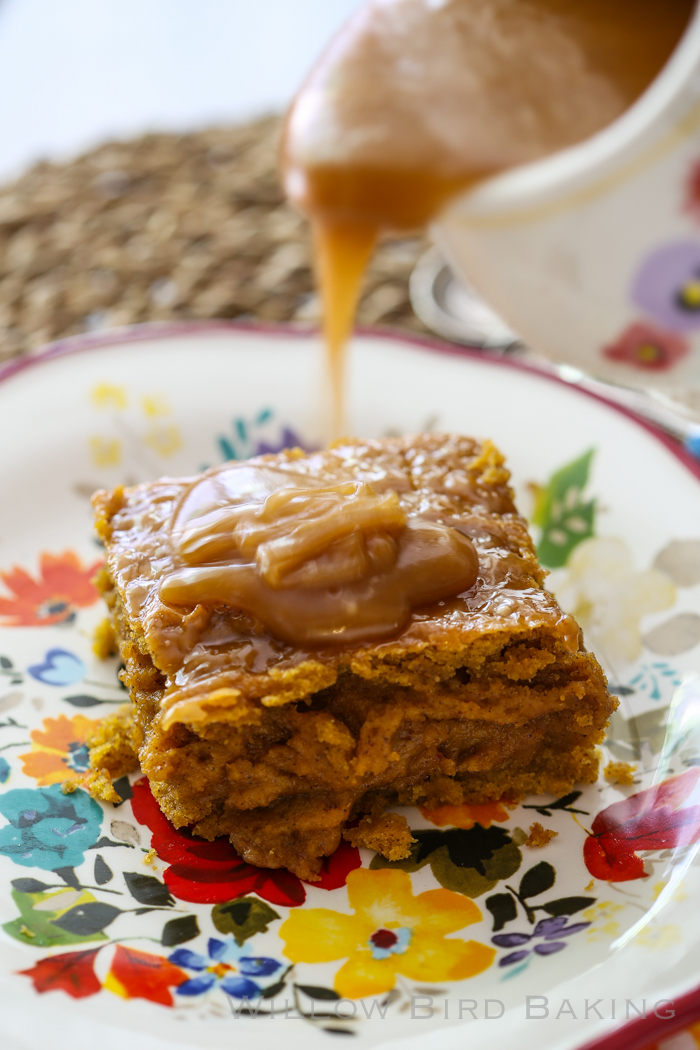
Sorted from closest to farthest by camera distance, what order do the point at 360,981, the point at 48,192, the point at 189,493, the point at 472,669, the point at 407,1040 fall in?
the point at 407,1040, the point at 360,981, the point at 472,669, the point at 189,493, the point at 48,192

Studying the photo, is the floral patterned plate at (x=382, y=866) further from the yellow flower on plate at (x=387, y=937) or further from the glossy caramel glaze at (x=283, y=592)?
the glossy caramel glaze at (x=283, y=592)

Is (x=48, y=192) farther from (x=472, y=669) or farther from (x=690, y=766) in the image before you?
(x=690, y=766)

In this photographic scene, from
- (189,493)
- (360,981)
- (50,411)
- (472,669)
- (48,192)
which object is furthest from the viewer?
(48,192)

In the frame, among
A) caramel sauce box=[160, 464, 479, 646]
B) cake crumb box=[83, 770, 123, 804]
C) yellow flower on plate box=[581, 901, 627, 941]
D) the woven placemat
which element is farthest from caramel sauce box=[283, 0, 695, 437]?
the woven placemat

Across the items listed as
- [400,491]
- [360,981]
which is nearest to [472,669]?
[400,491]

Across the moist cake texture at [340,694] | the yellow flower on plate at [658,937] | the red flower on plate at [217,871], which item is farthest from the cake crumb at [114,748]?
the yellow flower on plate at [658,937]

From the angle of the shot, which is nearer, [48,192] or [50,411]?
[50,411]
